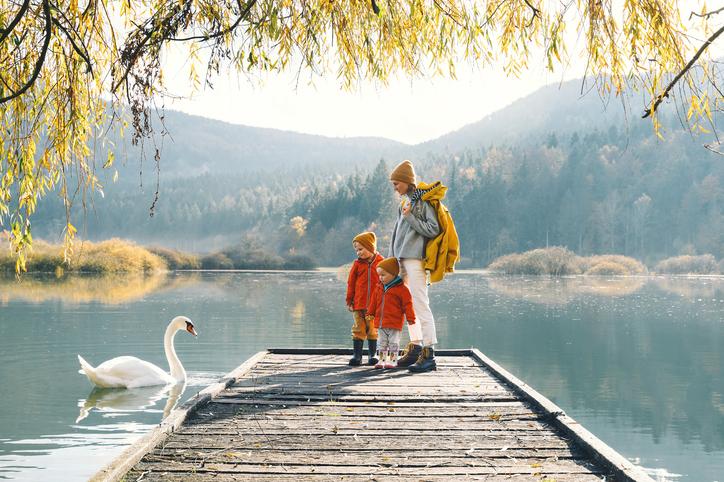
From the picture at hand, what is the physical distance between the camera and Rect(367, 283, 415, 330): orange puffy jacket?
771cm

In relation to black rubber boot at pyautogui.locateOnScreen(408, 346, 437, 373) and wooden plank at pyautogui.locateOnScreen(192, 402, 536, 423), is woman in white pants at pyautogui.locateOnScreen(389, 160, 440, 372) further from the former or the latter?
wooden plank at pyautogui.locateOnScreen(192, 402, 536, 423)

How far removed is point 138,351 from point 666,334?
Answer: 1310 centimetres

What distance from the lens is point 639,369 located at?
15.2 metres

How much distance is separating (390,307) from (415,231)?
0.82 metres

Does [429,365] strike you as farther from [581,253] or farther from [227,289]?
[581,253]

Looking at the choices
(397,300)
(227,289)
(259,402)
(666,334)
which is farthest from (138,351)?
(227,289)

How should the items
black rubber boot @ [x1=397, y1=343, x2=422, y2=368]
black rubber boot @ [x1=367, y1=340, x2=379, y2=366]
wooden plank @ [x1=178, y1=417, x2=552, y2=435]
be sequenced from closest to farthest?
wooden plank @ [x1=178, y1=417, x2=552, y2=435] → black rubber boot @ [x1=397, y1=343, x2=422, y2=368] → black rubber boot @ [x1=367, y1=340, x2=379, y2=366]

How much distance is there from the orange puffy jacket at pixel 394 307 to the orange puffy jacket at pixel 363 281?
9.6 inches

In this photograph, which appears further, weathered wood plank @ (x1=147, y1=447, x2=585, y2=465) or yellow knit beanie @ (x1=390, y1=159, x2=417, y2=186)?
yellow knit beanie @ (x1=390, y1=159, x2=417, y2=186)

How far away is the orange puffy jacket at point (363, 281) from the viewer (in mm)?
8078

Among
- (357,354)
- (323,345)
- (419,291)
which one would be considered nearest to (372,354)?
(357,354)

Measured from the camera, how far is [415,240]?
7469mm

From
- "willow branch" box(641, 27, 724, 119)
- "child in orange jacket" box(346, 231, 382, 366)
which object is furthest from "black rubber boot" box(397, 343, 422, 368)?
"willow branch" box(641, 27, 724, 119)

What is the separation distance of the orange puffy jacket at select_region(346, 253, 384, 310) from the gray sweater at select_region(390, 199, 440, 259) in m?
0.37
